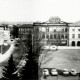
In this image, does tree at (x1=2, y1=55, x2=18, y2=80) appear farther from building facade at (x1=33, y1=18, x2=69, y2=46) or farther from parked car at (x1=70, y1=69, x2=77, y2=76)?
parked car at (x1=70, y1=69, x2=77, y2=76)

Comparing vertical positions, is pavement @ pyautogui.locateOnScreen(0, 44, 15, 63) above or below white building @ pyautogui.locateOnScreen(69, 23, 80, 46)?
below

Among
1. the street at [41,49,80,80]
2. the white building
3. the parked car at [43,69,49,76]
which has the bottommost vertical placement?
the parked car at [43,69,49,76]

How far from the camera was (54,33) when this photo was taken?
11.5 ft

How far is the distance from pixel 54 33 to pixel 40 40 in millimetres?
244

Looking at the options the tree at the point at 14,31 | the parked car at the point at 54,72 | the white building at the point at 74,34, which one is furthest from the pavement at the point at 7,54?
the white building at the point at 74,34

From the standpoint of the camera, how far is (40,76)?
3.42 metres

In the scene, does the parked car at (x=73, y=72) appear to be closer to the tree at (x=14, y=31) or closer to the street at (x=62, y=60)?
the street at (x=62, y=60)

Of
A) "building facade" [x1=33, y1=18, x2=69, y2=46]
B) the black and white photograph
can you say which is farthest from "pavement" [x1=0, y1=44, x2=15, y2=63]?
"building facade" [x1=33, y1=18, x2=69, y2=46]

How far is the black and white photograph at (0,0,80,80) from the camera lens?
3.43 m

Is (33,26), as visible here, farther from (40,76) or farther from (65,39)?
(40,76)

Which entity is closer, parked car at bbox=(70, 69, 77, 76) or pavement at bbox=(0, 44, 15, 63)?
parked car at bbox=(70, 69, 77, 76)
